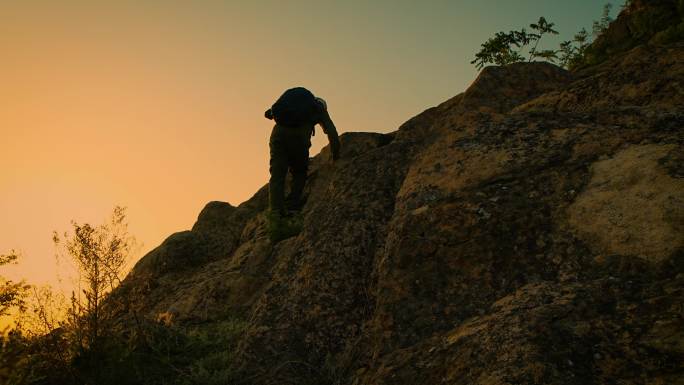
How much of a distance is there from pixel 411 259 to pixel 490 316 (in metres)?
0.96

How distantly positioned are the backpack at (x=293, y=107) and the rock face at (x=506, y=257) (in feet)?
6.94

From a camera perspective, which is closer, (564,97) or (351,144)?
(564,97)

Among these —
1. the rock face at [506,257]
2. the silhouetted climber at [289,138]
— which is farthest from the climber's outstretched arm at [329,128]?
the rock face at [506,257]

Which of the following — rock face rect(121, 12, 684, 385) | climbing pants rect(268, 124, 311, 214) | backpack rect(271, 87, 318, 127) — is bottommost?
rock face rect(121, 12, 684, 385)

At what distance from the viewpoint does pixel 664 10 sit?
2234cm

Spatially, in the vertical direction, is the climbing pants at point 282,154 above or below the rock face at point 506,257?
above

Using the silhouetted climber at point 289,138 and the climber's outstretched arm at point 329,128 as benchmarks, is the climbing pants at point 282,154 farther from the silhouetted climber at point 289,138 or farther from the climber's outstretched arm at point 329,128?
the climber's outstretched arm at point 329,128

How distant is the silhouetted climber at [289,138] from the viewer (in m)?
8.15

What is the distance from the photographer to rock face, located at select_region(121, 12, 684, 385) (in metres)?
2.64

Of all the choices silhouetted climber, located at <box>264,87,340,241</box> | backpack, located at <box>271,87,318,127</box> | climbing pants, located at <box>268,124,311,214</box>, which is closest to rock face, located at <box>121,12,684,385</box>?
silhouetted climber, located at <box>264,87,340,241</box>

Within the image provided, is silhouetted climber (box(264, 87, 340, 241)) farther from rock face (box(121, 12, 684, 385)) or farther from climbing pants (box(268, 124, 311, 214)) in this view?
rock face (box(121, 12, 684, 385))

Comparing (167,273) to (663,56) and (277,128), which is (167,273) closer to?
(277,128)

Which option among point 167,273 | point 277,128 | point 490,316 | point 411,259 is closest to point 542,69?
point 277,128

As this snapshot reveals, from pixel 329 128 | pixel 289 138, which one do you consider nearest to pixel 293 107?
pixel 289 138
